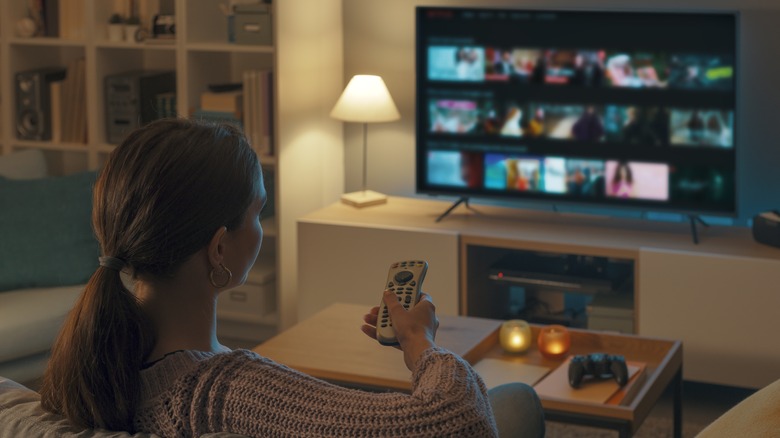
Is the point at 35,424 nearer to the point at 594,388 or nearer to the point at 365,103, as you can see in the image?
the point at 594,388

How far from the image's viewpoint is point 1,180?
13.3 ft

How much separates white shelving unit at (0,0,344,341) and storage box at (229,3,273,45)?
4cm

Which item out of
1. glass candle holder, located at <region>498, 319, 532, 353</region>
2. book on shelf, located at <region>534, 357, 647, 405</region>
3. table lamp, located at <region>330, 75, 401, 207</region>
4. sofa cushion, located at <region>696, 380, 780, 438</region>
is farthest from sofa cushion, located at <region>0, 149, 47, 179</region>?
sofa cushion, located at <region>696, 380, 780, 438</region>

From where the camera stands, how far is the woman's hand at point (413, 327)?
144 cm

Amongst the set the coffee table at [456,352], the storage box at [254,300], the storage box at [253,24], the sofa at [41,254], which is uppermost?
the storage box at [253,24]

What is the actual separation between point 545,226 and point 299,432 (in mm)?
3038

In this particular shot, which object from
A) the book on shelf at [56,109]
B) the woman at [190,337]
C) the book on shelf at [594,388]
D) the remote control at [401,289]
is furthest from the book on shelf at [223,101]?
the woman at [190,337]

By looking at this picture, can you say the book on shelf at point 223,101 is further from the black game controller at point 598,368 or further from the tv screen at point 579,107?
the black game controller at point 598,368

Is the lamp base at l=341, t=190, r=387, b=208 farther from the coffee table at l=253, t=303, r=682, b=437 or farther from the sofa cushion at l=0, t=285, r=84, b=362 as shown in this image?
the sofa cushion at l=0, t=285, r=84, b=362

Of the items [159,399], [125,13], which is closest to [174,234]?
[159,399]

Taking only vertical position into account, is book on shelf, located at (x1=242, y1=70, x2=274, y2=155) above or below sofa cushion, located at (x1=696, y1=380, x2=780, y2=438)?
above

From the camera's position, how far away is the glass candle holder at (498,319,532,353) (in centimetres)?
321

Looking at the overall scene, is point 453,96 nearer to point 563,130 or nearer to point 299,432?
point 563,130

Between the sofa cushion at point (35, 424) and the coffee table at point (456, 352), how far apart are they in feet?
5.03
